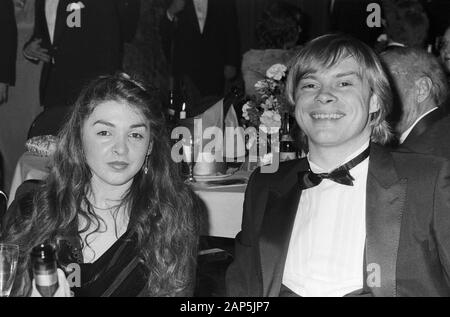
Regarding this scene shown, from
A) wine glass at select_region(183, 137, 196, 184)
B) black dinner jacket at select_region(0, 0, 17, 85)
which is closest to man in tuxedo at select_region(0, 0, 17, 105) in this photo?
black dinner jacket at select_region(0, 0, 17, 85)

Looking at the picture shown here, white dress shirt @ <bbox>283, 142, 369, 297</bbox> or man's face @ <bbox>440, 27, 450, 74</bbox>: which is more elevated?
man's face @ <bbox>440, 27, 450, 74</bbox>

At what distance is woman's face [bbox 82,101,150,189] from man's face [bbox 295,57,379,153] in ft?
1.81

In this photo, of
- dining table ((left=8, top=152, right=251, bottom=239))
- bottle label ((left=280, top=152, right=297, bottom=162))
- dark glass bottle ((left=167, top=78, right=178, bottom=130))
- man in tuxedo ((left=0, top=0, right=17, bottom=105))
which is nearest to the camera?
dining table ((left=8, top=152, right=251, bottom=239))

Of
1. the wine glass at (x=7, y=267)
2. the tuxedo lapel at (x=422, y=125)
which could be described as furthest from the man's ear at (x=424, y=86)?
the wine glass at (x=7, y=267)

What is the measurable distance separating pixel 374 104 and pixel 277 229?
0.53 meters

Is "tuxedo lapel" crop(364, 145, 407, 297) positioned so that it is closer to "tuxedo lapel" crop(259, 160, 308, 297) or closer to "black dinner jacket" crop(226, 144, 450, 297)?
"black dinner jacket" crop(226, 144, 450, 297)

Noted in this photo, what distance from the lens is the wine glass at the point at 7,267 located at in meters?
1.49

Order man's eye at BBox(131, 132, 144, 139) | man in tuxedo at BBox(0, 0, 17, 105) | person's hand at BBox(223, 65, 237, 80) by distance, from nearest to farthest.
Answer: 1. man's eye at BBox(131, 132, 144, 139)
2. man in tuxedo at BBox(0, 0, 17, 105)
3. person's hand at BBox(223, 65, 237, 80)

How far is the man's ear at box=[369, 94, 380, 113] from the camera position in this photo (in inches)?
77.2

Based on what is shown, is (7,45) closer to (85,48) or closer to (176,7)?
(85,48)

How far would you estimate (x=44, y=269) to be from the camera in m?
1.27

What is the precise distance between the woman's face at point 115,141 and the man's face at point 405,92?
170 centimetres

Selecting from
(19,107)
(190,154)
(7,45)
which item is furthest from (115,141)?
(19,107)

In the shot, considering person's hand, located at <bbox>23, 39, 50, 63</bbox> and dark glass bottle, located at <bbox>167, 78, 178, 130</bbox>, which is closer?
dark glass bottle, located at <bbox>167, 78, 178, 130</bbox>
